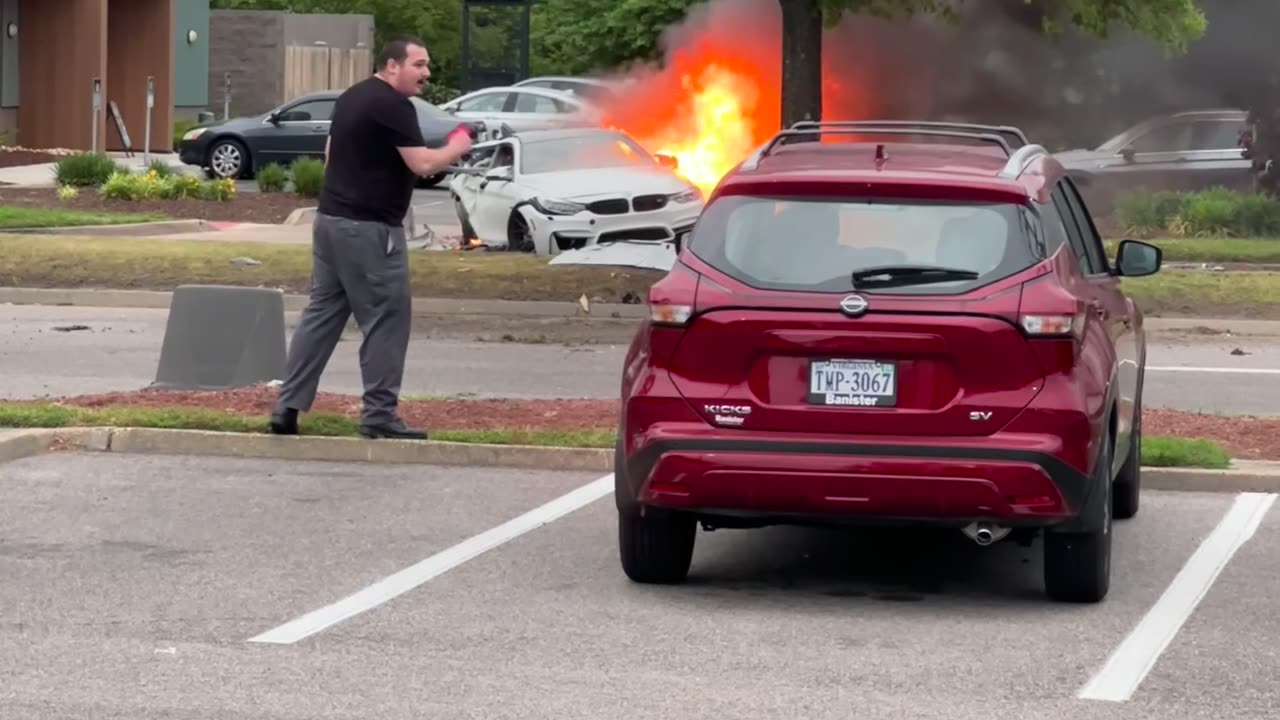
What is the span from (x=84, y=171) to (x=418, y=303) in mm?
11273

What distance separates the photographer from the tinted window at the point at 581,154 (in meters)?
22.7

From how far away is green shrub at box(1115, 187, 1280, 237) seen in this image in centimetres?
2439

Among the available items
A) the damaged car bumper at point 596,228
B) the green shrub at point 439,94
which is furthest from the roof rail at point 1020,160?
the green shrub at point 439,94

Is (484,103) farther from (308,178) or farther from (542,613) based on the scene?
(542,613)

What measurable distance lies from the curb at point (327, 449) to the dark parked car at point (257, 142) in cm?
2544

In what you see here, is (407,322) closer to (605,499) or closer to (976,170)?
(605,499)

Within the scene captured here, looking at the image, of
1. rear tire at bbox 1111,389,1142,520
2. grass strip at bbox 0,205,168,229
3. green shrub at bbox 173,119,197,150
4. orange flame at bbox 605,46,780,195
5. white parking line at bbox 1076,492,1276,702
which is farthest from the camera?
green shrub at bbox 173,119,197,150

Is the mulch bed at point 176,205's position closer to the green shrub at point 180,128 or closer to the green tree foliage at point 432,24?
the green shrub at point 180,128

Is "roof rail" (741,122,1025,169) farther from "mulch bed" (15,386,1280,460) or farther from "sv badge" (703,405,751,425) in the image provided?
"mulch bed" (15,386,1280,460)

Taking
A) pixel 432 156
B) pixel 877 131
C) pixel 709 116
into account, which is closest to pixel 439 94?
Answer: pixel 709 116

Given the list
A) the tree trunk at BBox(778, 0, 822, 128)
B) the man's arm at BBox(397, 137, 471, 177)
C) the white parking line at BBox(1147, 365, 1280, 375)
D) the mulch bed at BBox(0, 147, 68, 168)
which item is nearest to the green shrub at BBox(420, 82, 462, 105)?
the mulch bed at BBox(0, 147, 68, 168)

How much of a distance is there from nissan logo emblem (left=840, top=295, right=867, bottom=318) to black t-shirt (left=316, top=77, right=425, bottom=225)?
3.42 meters

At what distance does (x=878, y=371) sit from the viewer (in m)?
7.32

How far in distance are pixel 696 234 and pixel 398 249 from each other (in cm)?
298
